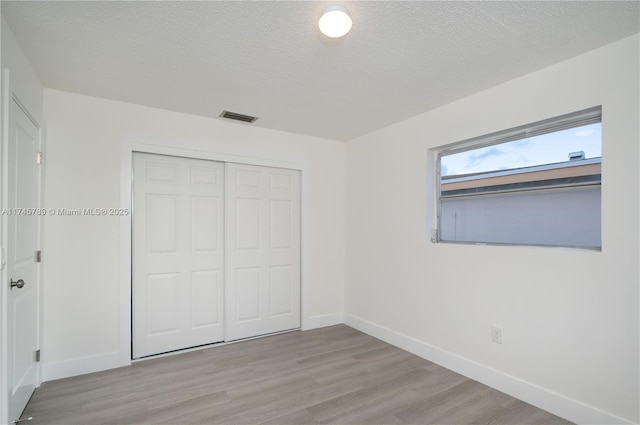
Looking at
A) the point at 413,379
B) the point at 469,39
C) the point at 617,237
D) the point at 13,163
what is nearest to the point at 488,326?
the point at 413,379

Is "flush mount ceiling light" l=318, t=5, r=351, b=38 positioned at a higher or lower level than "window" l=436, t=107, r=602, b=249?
higher

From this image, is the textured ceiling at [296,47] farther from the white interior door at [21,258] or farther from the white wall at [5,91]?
the white interior door at [21,258]

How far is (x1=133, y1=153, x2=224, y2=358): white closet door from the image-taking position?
3.20 m

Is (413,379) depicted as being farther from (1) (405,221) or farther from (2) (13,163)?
(2) (13,163)

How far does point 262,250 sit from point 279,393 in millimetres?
1699

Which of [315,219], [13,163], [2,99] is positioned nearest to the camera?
[2,99]

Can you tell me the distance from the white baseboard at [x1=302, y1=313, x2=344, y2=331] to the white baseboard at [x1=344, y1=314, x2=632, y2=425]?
2.45 feet

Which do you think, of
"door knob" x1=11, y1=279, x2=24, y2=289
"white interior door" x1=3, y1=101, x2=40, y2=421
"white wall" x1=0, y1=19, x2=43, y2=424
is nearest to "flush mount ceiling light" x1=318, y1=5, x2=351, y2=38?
"white wall" x1=0, y1=19, x2=43, y2=424

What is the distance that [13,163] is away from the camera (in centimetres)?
201

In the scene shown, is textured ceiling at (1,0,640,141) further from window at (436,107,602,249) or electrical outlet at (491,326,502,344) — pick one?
electrical outlet at (491,326,502,344)

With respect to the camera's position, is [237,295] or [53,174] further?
[237,295]

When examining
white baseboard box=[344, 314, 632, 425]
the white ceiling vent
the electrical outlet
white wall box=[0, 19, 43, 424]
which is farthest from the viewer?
the white ceiling vent

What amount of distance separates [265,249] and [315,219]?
0.76 meters

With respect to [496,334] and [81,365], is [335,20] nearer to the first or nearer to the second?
[496,334]
